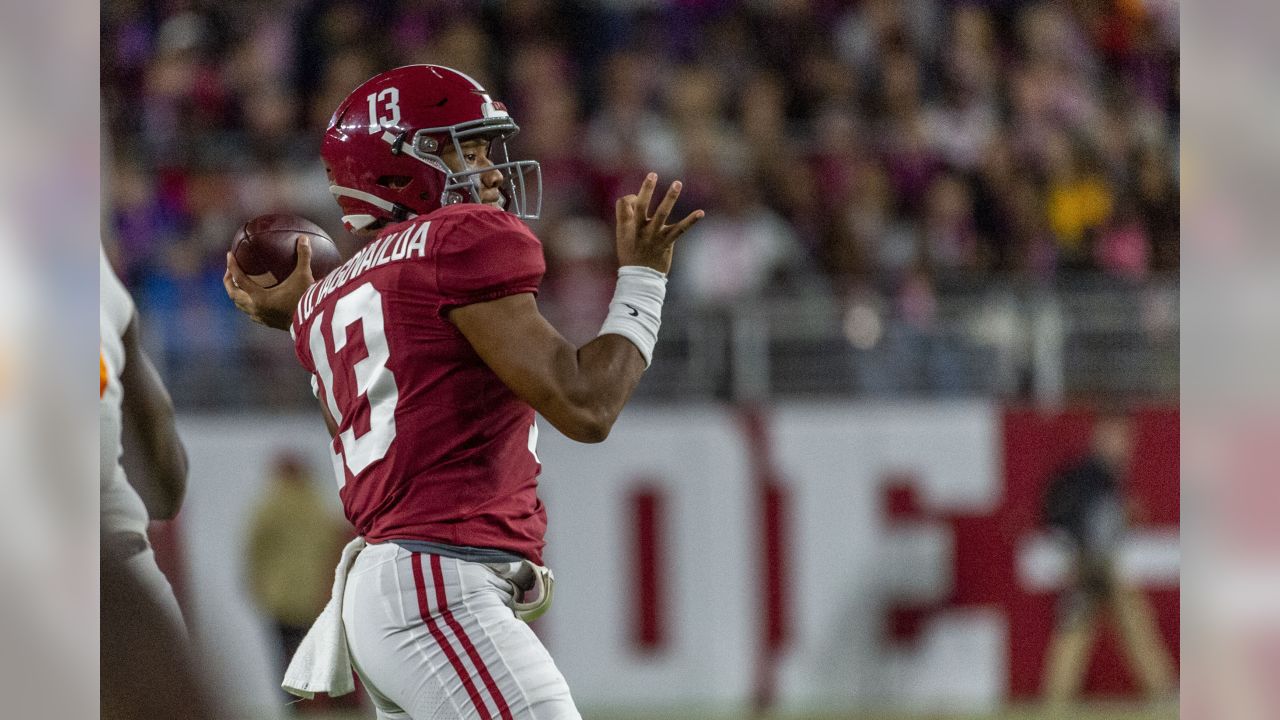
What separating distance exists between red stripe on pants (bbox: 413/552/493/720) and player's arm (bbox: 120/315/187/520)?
1.26m

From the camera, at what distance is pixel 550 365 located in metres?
2.30

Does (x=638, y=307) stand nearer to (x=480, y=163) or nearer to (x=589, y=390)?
(x=589, y=390)

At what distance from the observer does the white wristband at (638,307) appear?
242cm

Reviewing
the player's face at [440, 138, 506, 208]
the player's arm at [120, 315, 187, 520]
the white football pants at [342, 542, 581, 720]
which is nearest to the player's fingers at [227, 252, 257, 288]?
the player's arm at [120, 315, 187, 520]

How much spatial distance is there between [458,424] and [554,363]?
0.76 feet

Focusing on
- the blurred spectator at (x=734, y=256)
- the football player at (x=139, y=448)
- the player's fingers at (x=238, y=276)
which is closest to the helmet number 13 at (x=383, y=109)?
the player's fingers at (x=238, y=276)

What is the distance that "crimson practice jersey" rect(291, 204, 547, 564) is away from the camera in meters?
2.39

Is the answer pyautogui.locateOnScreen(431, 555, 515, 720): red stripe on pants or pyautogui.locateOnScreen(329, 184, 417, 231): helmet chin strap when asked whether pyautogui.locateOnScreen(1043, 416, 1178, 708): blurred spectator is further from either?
pyautogui.locateOnScreen(431, 555, 515, 720): red stripe on pants

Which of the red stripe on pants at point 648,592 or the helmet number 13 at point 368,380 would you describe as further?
the red stripe on pants at point 648,592

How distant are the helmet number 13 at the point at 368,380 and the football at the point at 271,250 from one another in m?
0.57

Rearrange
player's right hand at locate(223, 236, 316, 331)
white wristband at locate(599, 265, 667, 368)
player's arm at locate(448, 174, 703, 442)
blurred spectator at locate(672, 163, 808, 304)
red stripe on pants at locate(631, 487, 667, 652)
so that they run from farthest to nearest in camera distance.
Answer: blurred spectator at locate(672, 163, 808, 304) → red stripe on pants at locate(631, 487, 667, 652) → player's right hand at locate(223, 236, 316, 331) → white wristband at locate(599, 265, 667, 368) → player's arm at locate(448, 174, 703, 442)

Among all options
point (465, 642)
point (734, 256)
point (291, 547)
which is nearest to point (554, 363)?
point (465, 642)

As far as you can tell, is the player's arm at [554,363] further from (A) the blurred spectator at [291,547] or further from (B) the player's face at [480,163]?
(A) the blurred spectator at [291,547]
